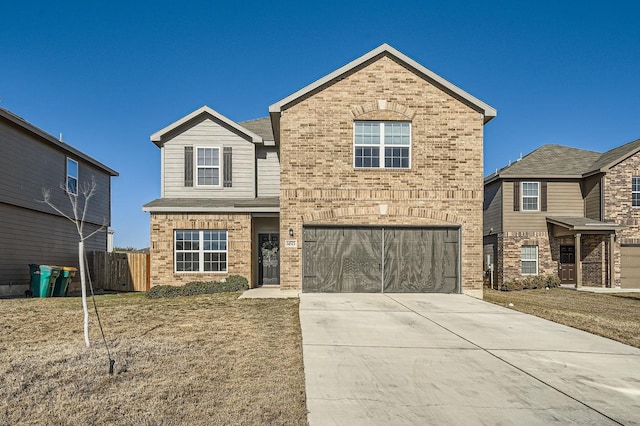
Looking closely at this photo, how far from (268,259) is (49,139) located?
1001 cm

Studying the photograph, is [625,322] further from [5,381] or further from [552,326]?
[5,381]

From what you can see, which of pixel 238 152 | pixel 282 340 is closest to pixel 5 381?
pixel 282 340

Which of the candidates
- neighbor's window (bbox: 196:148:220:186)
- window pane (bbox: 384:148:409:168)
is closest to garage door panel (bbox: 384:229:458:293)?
window pane (bbox: 384:148:409:168)

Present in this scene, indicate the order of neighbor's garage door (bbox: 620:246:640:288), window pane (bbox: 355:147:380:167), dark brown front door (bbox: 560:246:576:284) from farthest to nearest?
1. dark brown front door (bbox: 560:246:576:284)
2. neighbor's garage door (bbox: 620:246:640:288)
3. window pane (bbox: 355:147:380:167)

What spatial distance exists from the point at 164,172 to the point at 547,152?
20397 mm

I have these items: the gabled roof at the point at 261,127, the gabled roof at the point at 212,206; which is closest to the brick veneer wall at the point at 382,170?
the gabled roof at the point at 212,206

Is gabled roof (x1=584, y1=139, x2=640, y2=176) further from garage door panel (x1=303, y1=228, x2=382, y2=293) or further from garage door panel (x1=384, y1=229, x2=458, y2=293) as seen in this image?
garage door panel (x1=303, y1=228, x2=382, y2=293)

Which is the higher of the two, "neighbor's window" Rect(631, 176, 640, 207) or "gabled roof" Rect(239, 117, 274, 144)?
"gabled roof" Rect(239, 117, 274, 144)

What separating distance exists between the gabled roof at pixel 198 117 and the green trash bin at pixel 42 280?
247 inches

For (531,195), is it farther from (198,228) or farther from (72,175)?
(72,175)

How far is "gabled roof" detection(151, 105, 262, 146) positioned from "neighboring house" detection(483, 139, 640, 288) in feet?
42.2

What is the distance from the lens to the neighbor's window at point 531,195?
2250 centimetres

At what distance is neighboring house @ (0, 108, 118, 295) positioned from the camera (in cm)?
1555

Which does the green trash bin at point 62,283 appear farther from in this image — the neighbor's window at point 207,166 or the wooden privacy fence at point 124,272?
the neighbor's window at point 207,166
